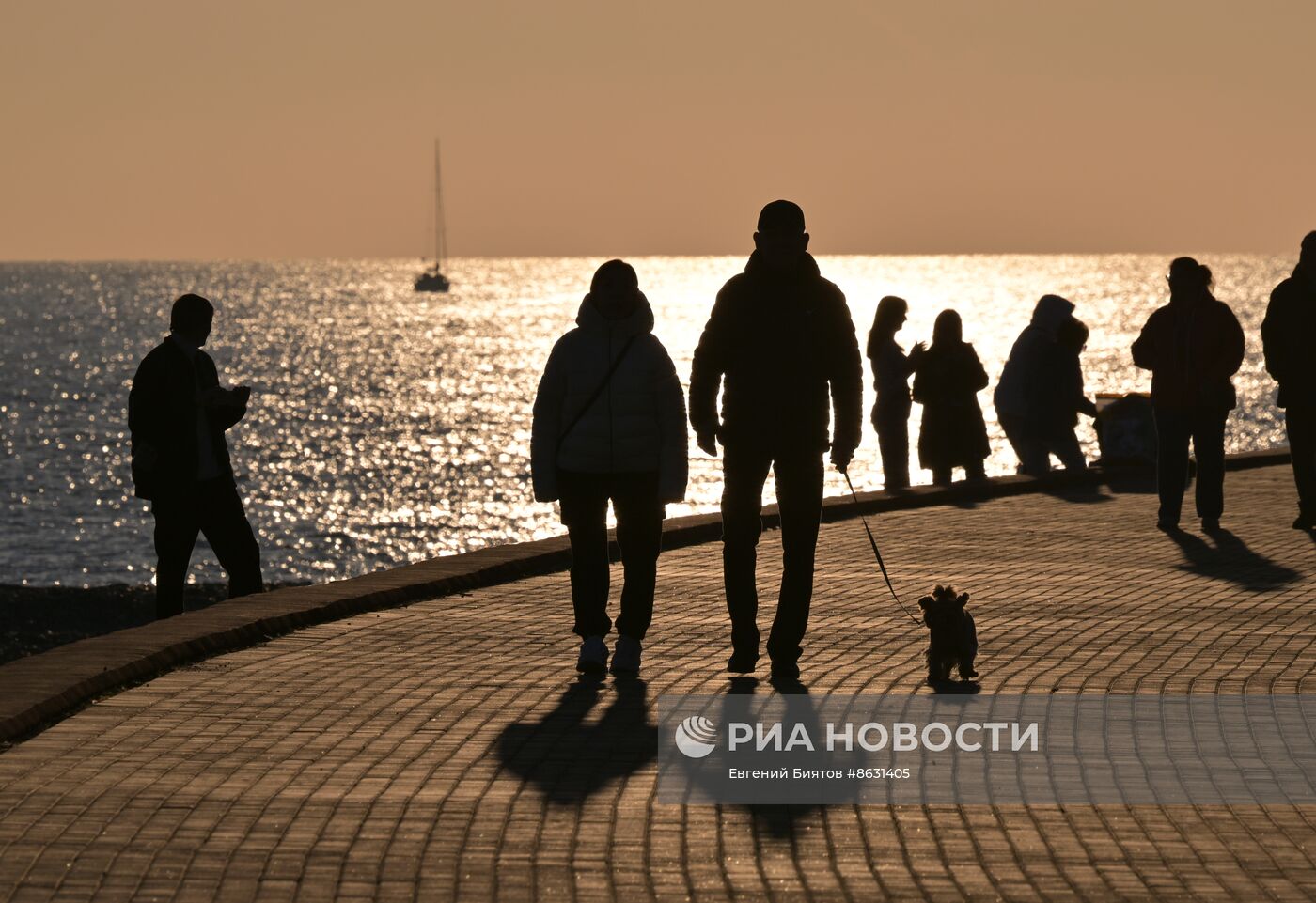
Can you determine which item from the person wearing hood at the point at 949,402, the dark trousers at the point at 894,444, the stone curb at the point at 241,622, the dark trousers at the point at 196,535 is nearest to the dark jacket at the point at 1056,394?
the person wearing hood at the point at 949,402

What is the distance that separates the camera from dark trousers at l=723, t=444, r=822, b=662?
8.29 metres

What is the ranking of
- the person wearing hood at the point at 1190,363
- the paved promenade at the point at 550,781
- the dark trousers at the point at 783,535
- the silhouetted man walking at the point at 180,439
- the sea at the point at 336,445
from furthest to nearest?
the sea at the point at 336,445 < the person wearing hood at the point at 1190,363 < the silhouetted man walking at the point at 180,439 < the dark trousers at the point at 783,535 < the paved promenade at the point at 550,781

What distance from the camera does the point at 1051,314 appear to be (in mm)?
18062

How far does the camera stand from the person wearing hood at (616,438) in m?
8.39

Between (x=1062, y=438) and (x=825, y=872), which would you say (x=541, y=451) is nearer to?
(x=825, y=872)

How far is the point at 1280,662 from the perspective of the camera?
855cm

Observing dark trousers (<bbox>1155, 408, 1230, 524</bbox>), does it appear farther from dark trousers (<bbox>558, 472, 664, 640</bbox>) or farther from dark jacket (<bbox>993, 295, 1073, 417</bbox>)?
dark trousers (<bbox>558, 472, 664, 640</bbox>)

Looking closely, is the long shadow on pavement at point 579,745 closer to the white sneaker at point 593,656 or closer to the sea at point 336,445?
the white sneaker at point 593,656

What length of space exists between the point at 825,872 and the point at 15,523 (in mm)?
53220

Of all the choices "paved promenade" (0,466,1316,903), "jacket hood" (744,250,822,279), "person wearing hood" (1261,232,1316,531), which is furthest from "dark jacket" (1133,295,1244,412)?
"jacket hood" (744,250,822,279)

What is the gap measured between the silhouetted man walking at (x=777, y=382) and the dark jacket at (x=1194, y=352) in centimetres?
584

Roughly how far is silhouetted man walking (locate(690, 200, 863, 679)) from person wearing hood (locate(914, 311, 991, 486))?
940 cm

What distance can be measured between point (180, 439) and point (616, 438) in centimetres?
263

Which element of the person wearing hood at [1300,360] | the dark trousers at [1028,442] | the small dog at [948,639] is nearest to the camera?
the small dog at [948,639]
